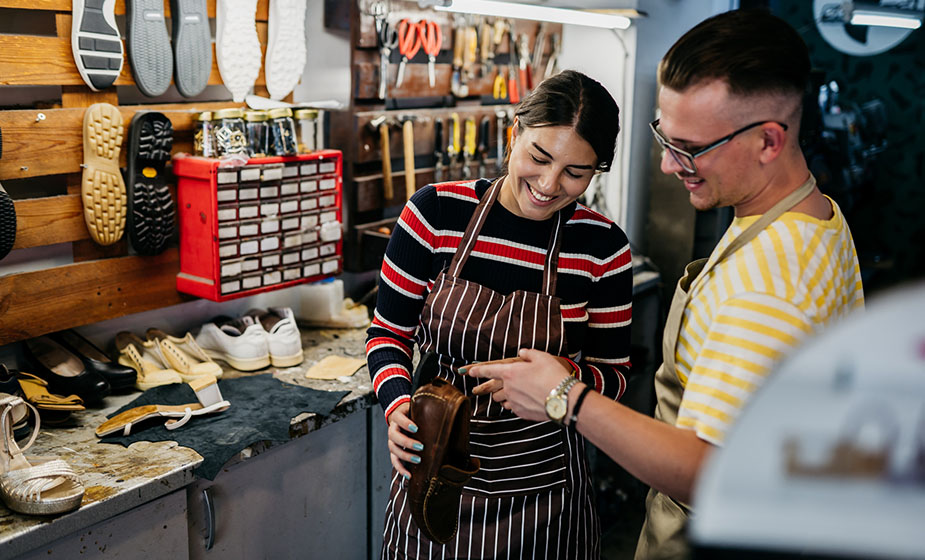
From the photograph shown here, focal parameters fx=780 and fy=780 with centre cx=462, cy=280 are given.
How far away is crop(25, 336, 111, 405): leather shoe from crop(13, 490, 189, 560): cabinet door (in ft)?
1.73

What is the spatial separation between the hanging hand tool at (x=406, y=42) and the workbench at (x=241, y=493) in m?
1.09

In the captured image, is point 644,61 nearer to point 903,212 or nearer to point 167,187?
point 903,212

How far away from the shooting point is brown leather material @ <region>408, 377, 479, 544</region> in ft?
5.12

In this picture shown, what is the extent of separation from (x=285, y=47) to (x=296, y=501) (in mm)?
1557

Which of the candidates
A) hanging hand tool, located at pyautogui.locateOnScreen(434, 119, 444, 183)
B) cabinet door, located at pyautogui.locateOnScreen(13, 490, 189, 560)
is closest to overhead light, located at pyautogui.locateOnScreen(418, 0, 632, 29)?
hanging hand tool, located at pyautogui.locateOnScreen(434, 119, 444, 183)

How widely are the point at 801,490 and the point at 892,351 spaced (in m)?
0.10

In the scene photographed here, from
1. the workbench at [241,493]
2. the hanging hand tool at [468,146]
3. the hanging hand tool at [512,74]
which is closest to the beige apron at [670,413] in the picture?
the workbench at [241,493]

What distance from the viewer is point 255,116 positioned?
256cm

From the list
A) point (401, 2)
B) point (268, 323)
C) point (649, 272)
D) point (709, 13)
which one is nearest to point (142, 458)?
point (268, 323)

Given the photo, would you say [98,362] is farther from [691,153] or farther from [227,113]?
[691,153]

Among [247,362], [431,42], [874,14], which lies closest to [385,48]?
[431,42]

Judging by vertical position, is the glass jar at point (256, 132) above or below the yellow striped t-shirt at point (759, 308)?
above

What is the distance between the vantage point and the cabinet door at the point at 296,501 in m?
2.13

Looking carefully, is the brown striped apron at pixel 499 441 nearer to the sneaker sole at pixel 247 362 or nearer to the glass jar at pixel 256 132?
the sneaker sole at pixel 247 362
